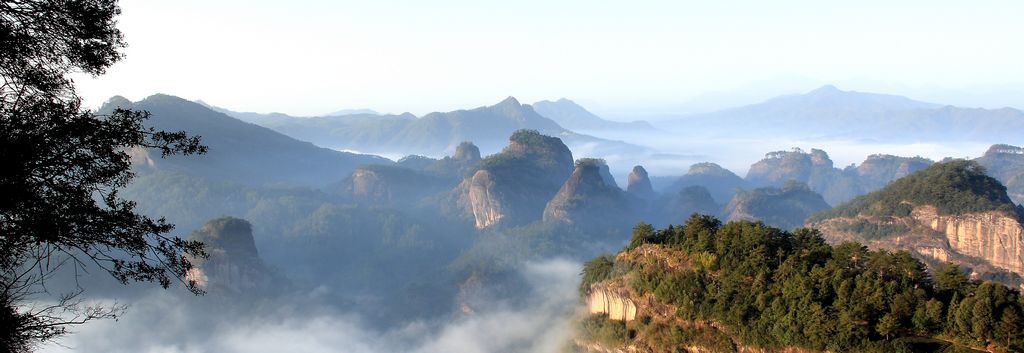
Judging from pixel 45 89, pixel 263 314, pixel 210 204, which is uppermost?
pixel 45 89

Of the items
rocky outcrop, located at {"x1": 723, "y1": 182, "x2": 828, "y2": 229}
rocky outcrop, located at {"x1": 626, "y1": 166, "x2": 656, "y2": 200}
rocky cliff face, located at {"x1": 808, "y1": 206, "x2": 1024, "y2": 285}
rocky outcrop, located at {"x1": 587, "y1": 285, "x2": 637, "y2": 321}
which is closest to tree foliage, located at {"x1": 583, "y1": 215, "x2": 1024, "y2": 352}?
rocky outcrop, located at {"x1": 587, "y1": 285, "x2": 637, "y2": 321}

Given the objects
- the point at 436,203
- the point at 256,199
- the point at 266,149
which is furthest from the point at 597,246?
the point at 266,149

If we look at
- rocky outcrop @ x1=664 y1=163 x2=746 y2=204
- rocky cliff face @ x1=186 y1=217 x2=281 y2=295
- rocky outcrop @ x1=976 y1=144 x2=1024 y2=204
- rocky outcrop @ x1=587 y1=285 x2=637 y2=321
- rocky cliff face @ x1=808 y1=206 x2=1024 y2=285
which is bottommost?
rocky cliff face @ x1=186 y1=217 x2=281 y2=295

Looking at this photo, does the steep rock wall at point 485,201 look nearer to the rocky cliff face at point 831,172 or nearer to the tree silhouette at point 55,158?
the rocky cliff face at point 831,172

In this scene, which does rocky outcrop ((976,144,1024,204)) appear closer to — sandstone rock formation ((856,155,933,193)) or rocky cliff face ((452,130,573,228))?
sandstone rock formation ((856,155,933,193))

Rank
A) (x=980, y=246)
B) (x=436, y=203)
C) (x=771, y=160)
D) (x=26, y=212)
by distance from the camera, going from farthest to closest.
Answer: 1. (x=771, y=160)
2. (x=436, y=203)
3. (x=980, y=246)
4. (x=26, y=212)

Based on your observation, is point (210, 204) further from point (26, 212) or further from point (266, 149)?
point (26, 212)

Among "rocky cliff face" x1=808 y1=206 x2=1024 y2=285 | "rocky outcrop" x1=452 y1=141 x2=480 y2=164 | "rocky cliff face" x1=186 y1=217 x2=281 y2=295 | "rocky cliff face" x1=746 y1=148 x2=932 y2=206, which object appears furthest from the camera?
"rocky outcrop" x1=452 y1=141 x2=480 y2=164
